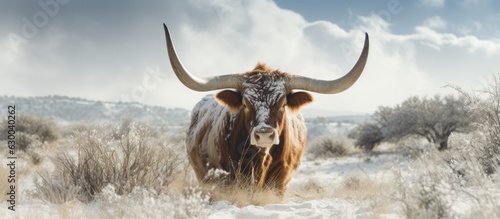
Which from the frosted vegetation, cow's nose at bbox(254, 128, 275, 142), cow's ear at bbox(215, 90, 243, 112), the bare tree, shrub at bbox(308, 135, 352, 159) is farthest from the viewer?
shrub at bbox(308, 135, 352, 159)

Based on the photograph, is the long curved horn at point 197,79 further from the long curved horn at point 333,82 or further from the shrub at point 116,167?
the shrub at point 116,167

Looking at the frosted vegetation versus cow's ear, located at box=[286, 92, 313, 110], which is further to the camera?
cow's ear, located at box=[286, 92, 313, 110]

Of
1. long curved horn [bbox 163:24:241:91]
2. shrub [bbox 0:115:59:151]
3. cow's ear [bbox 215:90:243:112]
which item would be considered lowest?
shrub [bbox 0:115:59:151]

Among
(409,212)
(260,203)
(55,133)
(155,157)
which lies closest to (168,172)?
(155,157)

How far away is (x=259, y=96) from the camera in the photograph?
601cm

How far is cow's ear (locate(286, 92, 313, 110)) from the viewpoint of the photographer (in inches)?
254

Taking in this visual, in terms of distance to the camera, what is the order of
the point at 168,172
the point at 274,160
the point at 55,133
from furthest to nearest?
→ the point at 55,133 → the point at 274,160 → the point at 168,172

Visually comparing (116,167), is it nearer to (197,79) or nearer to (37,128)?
(197,79)

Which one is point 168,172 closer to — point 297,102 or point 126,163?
point 126,163

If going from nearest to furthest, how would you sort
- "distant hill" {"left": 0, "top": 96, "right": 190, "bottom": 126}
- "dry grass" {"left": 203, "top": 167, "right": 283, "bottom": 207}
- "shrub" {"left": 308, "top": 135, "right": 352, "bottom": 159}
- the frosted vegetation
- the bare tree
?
the frosted vegetation
"dry grass" {"left": 203, "top": 167, "right": 283, "bottom": 207}
the bare tree
"shrub" {"left": 308, "top": 135, "right": 352, "bottom": 159}
"distant hill" {"left": 0, "top": 96, "right": 190, "bottom": 126}

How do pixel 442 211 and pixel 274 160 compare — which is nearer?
pixel 442 211

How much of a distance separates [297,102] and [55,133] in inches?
805

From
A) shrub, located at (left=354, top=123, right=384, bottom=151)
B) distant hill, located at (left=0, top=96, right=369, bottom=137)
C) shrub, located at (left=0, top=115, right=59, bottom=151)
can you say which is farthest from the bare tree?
distant hill, located at (left=0, top=96, right=369, bottom=137)

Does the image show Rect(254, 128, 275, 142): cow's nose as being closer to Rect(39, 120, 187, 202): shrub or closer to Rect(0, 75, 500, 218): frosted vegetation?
Rect(0, 75, 500, 218): frosted vegetation
